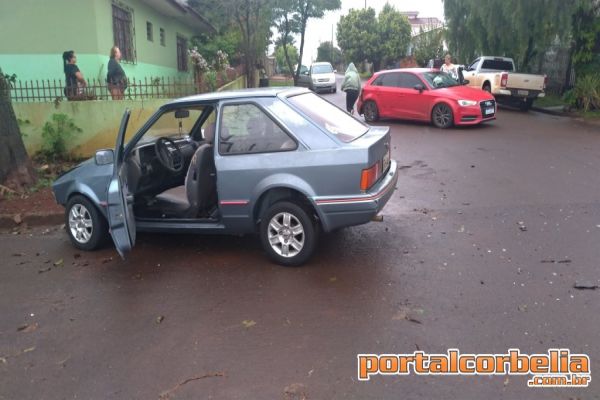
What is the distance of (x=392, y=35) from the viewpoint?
5428 cm

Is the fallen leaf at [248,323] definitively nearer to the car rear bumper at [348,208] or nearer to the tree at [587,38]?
the car rear bumper at [348,208]

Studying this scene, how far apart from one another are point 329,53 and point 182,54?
66.5 m

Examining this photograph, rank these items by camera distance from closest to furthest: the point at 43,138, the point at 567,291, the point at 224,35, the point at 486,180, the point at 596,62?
the point at 567,291 → the point at 486,180 → the point at 43,138 → the point at 596,62 → the point at 224,35

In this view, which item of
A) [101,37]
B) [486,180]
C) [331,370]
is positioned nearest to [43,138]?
[101,37]

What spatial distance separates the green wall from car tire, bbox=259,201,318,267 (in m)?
6.35

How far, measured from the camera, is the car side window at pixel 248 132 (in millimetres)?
5102

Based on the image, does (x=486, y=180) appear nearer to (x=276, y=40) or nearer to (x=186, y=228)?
(x=186, y=228)

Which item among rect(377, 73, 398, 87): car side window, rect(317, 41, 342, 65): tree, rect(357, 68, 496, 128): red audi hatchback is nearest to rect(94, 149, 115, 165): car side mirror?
rect(357, 68, 496, 128): red audi hatchback

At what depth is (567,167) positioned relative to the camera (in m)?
8.85

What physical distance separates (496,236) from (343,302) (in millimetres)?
2260

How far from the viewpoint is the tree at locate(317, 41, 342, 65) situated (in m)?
85.8

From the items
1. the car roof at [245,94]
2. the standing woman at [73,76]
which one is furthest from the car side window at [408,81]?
the car roof at [245,94]

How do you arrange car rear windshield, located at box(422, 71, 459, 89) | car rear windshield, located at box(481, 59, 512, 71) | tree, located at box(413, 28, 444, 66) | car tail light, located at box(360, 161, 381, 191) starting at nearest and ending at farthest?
car tail light, located at box(360, 161, 381, 191), car rear windshield, located at box(422, 71, 459, 89), car rear windshield, located at box(481, 59, 512, 71), tree, located at box(413, 28, 444, 66)

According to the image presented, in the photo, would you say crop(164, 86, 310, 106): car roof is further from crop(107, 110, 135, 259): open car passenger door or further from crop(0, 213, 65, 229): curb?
Answer: crop(0, 213, 65, 229): curb
